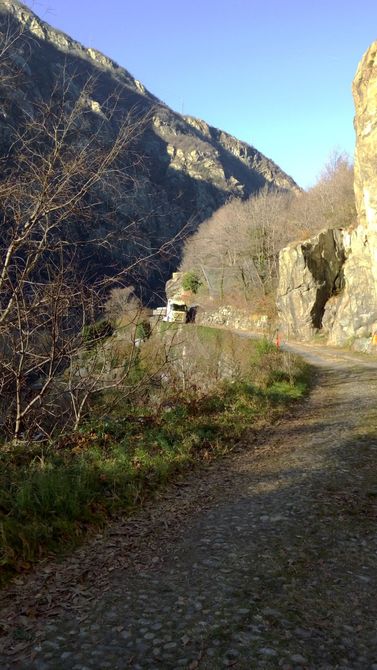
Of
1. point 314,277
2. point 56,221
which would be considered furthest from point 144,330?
point 314,277

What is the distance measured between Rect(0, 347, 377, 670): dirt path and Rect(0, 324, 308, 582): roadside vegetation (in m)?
0.43

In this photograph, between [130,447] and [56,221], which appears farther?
[130,447]

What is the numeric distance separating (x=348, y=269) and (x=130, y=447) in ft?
87.3

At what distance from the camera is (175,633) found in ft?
10.3

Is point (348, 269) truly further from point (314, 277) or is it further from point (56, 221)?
point (56, 221)

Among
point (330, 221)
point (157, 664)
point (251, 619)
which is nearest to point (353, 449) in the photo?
point (251, 619)

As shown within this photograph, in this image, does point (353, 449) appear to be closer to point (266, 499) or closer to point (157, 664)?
point (266, 499)

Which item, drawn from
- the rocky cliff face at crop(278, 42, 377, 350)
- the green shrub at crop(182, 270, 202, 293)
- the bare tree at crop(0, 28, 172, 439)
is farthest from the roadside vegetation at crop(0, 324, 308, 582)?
the green shrub at crop(182, 270, 202, 293)

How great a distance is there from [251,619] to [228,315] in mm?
45737

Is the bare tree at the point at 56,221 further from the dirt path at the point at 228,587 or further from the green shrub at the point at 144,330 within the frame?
the dirt path at the point at 228,587

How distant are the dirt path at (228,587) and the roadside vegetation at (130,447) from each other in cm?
43

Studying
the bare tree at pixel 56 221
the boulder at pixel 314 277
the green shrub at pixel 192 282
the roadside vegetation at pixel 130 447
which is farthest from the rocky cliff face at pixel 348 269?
the green shrub at pixel 192 282

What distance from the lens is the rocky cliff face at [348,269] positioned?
25.7 meters

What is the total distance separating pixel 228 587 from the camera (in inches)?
148
